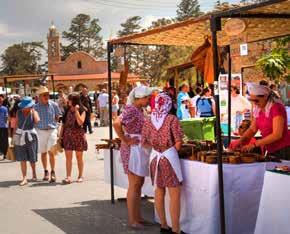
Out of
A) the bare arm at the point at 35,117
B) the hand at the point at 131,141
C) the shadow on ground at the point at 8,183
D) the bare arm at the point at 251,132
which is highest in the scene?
the bare arm at the point at 35,117

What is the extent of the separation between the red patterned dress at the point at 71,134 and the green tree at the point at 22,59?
106391mm

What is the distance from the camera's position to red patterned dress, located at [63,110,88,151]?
9984 mm

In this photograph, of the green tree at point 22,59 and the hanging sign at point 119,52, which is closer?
the hanging sign at point 119,52

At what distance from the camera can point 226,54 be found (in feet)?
28.4

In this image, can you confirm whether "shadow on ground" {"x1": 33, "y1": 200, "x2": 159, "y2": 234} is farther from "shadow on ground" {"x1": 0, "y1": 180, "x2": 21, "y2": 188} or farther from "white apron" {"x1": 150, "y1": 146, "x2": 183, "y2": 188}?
"shadow on ground" {"x1": 0, "y1": 180, "x2": 21, "y2": 188}

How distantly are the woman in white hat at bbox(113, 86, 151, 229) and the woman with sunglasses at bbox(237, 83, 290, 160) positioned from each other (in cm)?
126

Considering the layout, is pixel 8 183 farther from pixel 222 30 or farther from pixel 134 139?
pixel 222 30

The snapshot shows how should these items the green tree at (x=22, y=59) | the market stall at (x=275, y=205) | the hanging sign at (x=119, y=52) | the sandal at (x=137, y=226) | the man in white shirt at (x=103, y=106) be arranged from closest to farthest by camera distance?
1. the market stall at (x=275, y=205)
2. the sandal at (x=137, y=226)
3. the hanging sign at (x=119, y=52)
4. the man in white shirt at (x=103, y=106)
5. the green tree at (x=22, y=59)

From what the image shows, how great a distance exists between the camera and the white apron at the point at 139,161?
670cm

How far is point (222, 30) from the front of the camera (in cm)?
714

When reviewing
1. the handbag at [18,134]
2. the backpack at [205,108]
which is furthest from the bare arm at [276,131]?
the backpack at [205,108]

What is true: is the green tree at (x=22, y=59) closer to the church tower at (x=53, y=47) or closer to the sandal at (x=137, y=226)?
the church tower at (x=53, y=47)

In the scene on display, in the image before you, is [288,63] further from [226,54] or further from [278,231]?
[278,231]

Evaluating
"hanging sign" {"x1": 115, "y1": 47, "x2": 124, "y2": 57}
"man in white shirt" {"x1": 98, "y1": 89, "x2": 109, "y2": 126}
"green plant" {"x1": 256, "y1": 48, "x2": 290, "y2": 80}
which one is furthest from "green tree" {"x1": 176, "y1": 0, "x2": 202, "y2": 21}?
"hanging sign" {"x1": 115, "y1": 47, "x2": 124, "y2": 57}
